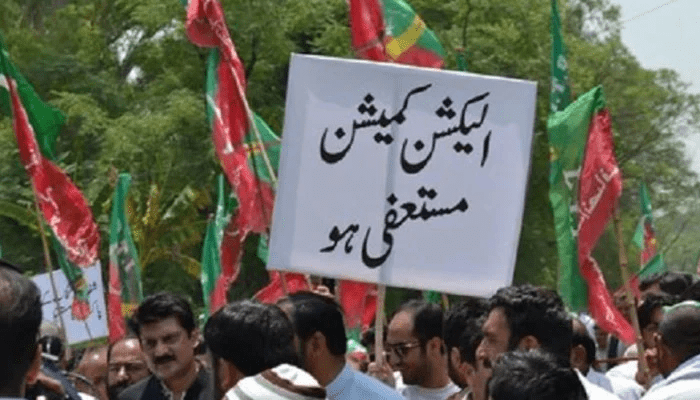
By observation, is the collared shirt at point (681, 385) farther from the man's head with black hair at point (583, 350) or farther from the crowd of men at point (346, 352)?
the man's head with black hair at point (583, 350)

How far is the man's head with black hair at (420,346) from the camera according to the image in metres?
8.65

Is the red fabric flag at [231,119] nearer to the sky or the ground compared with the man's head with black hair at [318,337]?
nearer to the sky

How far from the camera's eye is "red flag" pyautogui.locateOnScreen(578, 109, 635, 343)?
37.7ft

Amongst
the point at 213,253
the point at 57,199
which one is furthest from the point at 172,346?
the point at 213,253

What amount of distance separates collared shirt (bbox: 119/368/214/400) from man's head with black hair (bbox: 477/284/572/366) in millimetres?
1434

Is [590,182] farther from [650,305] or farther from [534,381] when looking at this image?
[534,381]

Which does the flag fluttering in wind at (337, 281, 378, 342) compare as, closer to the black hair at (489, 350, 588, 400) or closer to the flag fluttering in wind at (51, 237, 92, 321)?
the flag fluttering in wind at (51, 237, 92, 321)

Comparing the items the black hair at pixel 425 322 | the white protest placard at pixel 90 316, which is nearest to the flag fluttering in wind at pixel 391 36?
the black hair at pixel 425 322

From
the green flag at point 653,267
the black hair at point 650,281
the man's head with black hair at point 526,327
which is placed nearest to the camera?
the man's head with black hair at point 526,327

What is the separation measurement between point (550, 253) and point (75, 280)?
16417 millimetres

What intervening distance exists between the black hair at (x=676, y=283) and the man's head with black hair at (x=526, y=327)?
16.4ft

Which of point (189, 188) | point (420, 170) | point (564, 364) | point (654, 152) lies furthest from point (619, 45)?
point (564, 364)

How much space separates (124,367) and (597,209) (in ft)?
8.65

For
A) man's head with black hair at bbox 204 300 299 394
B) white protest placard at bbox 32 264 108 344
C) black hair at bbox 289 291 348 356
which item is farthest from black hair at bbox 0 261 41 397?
white protest placard at bbox 32 264 108 344
